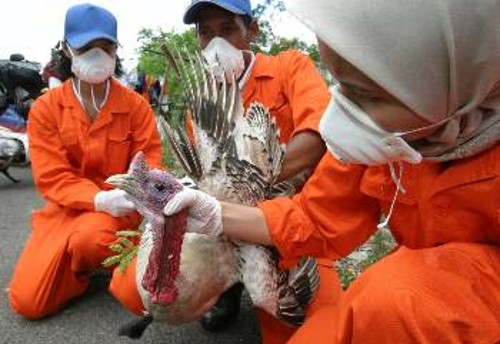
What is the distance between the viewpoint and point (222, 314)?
8.50 feet

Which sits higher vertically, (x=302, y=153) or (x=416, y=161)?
(x=416, y=161)

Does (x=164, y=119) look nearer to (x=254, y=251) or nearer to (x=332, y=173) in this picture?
(x=254, y=251)

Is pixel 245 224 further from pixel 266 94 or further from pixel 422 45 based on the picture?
pixel 266 94

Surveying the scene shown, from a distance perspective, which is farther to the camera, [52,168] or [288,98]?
[52,168]

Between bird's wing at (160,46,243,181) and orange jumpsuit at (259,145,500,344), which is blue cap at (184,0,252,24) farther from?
orange jumpsuit at (259,145,500,344)

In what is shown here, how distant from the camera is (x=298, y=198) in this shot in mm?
1757

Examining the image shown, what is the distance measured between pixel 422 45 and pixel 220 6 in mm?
1507

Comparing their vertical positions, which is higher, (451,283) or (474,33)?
(474,33)

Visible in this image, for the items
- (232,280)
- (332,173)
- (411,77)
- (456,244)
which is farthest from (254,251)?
(411,77)

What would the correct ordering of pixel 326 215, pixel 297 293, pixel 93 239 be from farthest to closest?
pixel 93 239, pixel 297 293, pixel 326 215

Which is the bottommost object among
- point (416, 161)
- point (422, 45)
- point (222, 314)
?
point (222, 314)

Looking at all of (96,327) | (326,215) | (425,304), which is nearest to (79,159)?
(96,327)

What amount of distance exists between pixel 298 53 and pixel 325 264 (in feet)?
3.15

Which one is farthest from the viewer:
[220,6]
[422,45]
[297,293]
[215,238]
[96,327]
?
[96,327]
